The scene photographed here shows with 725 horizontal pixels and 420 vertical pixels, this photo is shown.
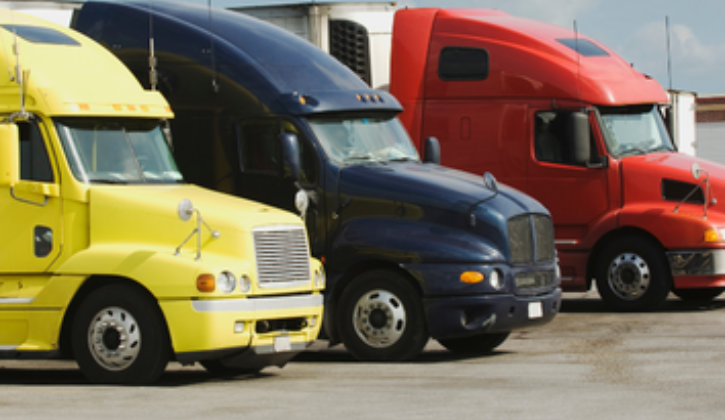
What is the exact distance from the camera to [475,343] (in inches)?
525

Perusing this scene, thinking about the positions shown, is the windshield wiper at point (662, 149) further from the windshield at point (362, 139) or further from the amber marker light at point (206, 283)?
the amber marker light at point (206, 283)

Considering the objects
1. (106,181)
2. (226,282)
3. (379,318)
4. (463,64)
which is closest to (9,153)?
(106,181)

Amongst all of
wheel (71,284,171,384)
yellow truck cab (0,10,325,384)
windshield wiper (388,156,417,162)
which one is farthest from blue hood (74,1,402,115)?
wheel (71,284,171,384)

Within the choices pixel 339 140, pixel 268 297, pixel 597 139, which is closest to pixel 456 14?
pixel 597 139

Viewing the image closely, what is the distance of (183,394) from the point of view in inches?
392

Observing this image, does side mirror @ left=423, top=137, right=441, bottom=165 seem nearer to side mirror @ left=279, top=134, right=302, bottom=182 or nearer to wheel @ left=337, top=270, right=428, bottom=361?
side mirror @ left=279, top=134, right=302, bottom=182

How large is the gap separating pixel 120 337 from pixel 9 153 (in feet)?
5.86

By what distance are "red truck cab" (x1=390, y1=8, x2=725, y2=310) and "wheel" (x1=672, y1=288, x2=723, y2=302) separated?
886mm

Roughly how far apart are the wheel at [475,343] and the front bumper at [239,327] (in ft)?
8.65

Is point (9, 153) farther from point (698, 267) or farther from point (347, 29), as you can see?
point (698, 267)

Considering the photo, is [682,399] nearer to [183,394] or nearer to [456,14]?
[183,394]

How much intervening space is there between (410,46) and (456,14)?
2.52 feet

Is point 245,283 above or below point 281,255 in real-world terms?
below

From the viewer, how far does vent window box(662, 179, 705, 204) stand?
633 inches
